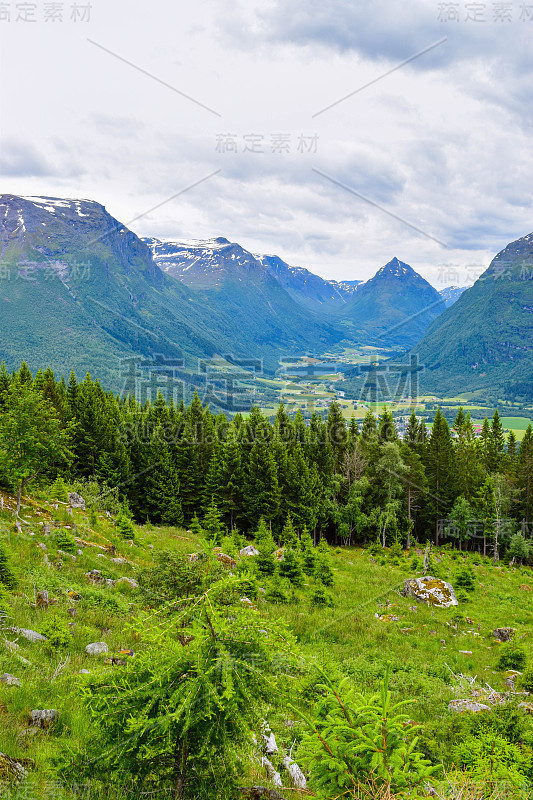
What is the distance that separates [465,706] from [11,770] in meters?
11.2

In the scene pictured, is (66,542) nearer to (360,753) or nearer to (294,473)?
(360,753)

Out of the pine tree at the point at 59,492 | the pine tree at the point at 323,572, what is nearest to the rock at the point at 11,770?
the pine tree at the point at 323,572

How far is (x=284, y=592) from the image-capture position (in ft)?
72.2

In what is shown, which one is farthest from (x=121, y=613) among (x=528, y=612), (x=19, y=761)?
(x=528, y=612)

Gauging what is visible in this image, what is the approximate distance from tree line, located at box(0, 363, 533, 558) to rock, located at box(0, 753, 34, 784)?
122 ft

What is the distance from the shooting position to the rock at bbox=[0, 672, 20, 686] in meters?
7.74

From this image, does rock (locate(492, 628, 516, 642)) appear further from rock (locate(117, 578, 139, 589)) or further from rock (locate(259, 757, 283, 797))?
rock (locate(259, 757, 283, 797))

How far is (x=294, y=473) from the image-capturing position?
48812 millimetres

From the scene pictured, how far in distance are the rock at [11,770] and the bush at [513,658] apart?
17.3 metres

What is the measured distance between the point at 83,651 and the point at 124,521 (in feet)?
55.3

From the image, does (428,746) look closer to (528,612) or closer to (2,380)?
(528,612)

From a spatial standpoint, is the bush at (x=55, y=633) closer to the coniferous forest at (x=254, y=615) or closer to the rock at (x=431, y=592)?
the coniferous forest at (x=254, y=615)

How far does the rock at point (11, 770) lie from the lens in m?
5.08

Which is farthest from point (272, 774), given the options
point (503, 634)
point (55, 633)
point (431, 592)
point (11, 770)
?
point (431, 592)
